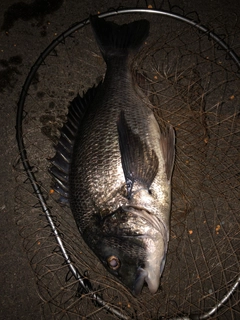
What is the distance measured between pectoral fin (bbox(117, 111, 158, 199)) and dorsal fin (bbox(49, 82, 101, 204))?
1.37 ft

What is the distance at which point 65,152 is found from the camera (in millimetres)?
2330

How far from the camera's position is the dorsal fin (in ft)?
7.60

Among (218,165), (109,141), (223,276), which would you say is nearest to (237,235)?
(223,276)

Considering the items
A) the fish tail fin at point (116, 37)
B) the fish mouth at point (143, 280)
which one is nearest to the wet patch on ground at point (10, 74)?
the fish tail fin at point (116, 37)

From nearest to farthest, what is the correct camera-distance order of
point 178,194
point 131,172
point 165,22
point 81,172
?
1. point 131,172
2. point 81,172
3. point 178,194
4. point 165,22

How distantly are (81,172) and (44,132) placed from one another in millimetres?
966

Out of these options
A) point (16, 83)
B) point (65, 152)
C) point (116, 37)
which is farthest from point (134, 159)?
point (16, 83)

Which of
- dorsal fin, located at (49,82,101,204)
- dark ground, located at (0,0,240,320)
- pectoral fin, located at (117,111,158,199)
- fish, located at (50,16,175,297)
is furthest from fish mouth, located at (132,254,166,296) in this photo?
dark ground, located at (0,0,240,320)

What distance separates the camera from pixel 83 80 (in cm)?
292

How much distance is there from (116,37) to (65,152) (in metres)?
1.15

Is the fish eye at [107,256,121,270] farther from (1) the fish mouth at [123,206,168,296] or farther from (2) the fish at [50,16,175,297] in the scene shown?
(1) the fish mouth at [123,206,168,296]

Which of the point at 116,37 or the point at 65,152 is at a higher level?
the point at 116,37

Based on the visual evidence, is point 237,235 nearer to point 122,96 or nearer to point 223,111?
point 223,111

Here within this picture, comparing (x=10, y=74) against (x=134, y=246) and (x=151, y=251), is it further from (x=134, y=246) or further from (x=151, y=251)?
(x=151, y=251)
